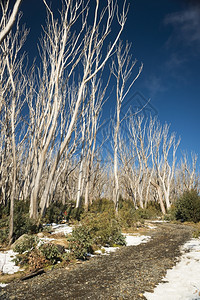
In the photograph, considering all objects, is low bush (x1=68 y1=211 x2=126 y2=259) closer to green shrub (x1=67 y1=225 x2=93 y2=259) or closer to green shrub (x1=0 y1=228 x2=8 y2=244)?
green shrub (x1=67 y1=225 x2=93 y2=259)

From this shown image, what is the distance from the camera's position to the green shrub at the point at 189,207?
11305 millimetres

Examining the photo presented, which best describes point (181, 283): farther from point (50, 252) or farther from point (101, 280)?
point (50, 252)

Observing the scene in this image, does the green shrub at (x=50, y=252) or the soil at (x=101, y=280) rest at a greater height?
the green shrub at (x=50, y=252)

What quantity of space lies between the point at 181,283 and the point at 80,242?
7.74ft

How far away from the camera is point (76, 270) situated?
365 cm

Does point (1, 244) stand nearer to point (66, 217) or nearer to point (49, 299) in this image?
point (49, 299)

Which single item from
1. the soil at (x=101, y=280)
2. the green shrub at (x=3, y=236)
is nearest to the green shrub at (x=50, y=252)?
the soil at (x=101, y=280)

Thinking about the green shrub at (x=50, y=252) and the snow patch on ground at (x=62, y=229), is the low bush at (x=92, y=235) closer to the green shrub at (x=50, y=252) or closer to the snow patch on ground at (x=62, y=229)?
the green shrub at (x=50, y=252)

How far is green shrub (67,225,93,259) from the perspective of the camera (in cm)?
432

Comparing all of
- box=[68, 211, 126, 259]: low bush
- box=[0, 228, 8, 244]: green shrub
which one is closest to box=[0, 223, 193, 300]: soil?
box=[68, 211, 126, 259]: low bush

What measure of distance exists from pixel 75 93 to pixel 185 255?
30.1 ft

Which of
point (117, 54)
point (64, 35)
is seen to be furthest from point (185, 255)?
point (117, 54)

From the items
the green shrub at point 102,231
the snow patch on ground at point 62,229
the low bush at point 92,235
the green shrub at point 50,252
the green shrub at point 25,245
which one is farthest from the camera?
the snow patch on ground at point 62,229

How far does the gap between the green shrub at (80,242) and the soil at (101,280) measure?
268 mm
